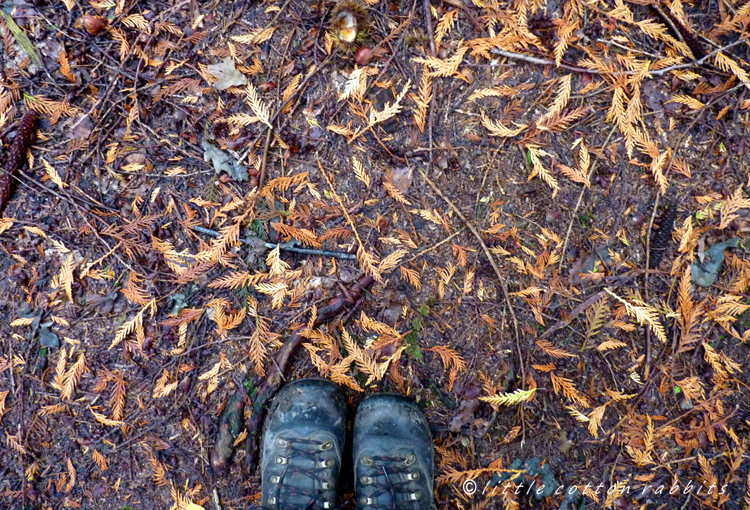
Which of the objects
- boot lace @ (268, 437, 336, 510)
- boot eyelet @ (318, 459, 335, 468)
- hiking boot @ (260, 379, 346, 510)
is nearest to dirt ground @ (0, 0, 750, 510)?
hiking boot @ (260, 379, 346, 510)

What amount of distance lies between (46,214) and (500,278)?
9.28 ft

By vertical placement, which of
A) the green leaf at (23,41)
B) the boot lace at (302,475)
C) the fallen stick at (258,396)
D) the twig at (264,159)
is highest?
the green leaf at (23,41)

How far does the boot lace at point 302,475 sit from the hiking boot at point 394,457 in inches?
8.2

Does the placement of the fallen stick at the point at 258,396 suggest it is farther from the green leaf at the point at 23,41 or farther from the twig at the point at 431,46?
the green leaf at the point at 23,41

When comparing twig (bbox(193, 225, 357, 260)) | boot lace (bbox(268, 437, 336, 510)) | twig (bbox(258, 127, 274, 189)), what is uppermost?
twig (bbox(258, 127, 274, 189))

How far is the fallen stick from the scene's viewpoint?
2391 mm

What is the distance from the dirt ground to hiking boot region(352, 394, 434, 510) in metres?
0.13

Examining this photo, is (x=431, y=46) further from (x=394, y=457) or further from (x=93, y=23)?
(x=394, y=457)

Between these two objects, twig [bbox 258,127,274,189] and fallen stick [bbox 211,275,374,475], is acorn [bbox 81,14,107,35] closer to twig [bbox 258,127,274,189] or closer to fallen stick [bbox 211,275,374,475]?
twig [bbox 258,127,274,189]

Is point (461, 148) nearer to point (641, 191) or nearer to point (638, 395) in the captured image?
point (641, 191)

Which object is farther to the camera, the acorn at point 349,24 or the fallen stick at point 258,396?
the fallen stick at point 258,396

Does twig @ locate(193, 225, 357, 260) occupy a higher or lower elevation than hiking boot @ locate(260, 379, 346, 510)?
higher

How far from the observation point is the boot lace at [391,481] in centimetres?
236

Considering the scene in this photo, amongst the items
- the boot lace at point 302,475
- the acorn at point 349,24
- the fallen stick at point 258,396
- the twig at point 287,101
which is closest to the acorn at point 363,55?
the acorn at point 349,24
